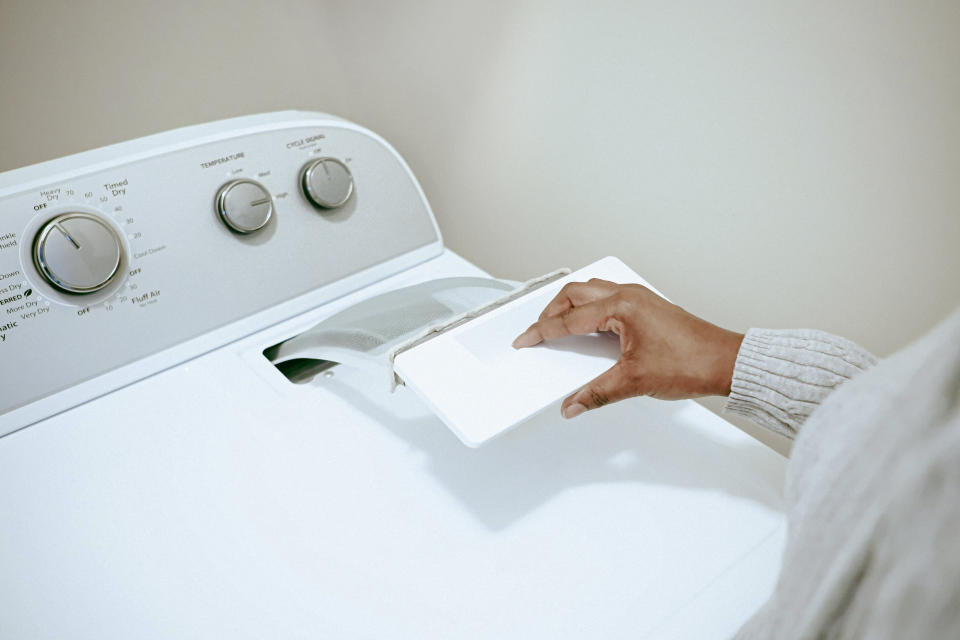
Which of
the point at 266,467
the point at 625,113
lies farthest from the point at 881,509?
the point at 625,113

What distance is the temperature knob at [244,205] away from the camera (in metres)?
0.61

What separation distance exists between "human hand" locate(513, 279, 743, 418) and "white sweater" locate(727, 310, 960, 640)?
8.5 inches

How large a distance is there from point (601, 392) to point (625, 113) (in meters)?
0.36

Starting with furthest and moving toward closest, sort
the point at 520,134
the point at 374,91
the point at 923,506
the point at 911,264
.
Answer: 1. the point at 374,91
2. the point at 520,134
3. the point at 911,264
4. the point at 923,506

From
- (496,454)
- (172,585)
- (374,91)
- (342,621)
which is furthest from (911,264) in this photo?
(374,91)

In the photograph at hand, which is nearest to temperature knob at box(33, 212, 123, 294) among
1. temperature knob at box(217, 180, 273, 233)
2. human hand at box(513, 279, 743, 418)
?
temperature knob at box(217, 180, 273, 233)

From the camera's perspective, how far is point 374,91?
0.98 m

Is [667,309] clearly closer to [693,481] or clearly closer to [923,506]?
[693,481]

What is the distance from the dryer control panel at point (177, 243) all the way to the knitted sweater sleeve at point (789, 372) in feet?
1.46

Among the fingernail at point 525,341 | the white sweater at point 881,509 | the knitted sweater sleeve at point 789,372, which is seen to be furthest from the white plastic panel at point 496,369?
the white sweater at point 881,509

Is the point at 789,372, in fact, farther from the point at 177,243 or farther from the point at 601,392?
the point at 177,243

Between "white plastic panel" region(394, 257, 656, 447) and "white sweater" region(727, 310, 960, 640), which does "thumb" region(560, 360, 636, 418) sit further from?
"white sweater" region(727, 310, 960, 640)

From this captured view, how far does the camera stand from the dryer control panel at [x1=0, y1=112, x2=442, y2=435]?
1.73ft

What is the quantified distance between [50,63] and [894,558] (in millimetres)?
910
